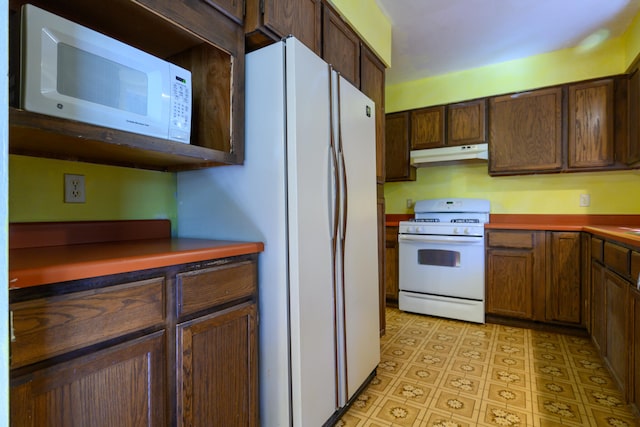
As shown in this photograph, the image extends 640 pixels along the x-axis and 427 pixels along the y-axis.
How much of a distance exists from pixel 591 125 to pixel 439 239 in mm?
1565

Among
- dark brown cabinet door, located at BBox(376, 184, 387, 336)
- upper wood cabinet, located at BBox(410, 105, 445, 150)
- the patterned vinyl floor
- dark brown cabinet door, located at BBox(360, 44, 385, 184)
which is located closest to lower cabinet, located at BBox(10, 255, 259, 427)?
the patterned vinyl floor

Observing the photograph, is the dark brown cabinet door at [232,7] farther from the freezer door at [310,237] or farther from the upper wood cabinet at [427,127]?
the upper wood cabinet at [427,127]

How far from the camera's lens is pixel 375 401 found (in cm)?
172

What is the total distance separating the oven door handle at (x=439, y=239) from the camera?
9.29ft

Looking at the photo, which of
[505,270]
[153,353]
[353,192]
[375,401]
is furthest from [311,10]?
[505,270]

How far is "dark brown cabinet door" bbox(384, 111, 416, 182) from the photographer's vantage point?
349cm

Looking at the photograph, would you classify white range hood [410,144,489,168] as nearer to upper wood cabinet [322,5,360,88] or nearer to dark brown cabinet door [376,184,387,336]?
dark brown cabinet door [376,184,387,336]

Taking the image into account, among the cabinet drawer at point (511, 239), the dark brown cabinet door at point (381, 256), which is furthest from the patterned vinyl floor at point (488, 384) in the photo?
the cabinet drawer at point (511, 239)

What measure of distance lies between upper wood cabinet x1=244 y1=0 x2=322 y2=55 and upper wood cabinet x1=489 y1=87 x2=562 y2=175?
85.8 inches

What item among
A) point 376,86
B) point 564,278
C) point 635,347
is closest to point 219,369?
point 635,347

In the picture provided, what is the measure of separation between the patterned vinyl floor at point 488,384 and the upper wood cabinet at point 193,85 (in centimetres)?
147

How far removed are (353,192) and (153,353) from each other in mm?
1136

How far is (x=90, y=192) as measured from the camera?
4.23ft

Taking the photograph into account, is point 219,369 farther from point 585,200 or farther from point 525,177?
point 585,200
